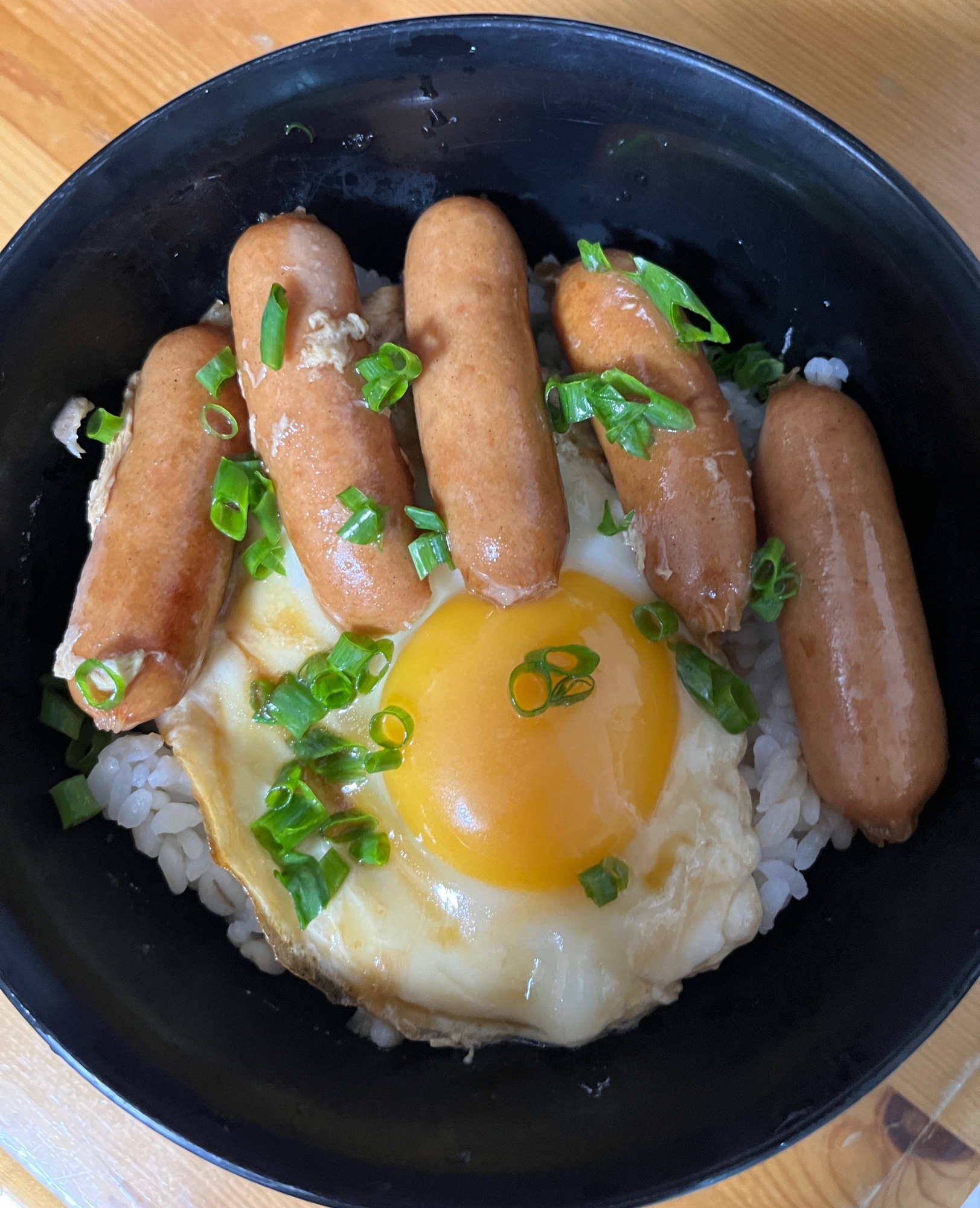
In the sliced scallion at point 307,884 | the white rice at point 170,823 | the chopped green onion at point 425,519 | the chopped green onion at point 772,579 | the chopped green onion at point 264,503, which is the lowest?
the white rice at point 170,823

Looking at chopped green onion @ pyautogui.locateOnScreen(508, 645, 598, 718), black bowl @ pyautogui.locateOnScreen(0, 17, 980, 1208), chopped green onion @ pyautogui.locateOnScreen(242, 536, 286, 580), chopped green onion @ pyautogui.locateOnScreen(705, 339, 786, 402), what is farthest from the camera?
chopped green onion @ pyautogui.locateOnScreen(705, 339, 786, 402)

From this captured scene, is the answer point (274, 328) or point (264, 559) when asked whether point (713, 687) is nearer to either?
point (264, 559)

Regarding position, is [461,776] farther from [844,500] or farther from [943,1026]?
[943,1026]

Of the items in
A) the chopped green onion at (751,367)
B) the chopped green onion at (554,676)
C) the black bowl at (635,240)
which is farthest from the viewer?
the chopped green onion at (751,367)

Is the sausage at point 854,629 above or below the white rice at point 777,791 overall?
above

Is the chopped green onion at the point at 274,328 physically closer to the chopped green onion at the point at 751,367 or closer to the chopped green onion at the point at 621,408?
the chopped green onion at the point at 621,408

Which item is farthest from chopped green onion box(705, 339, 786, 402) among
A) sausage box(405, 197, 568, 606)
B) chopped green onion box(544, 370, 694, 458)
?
sausage box(405, 197, 568, 606)

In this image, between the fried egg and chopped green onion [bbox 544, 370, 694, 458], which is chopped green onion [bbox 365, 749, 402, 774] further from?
chopped green onion [bbox 544, 370, 694, 458]

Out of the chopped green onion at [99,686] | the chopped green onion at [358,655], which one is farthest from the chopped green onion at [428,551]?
the chopped green onion at [99,686]
